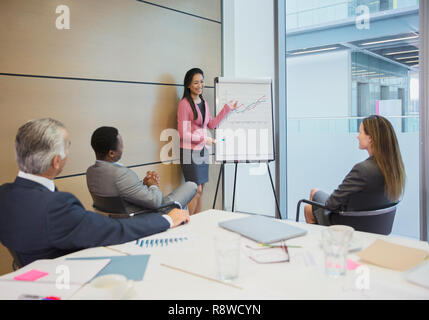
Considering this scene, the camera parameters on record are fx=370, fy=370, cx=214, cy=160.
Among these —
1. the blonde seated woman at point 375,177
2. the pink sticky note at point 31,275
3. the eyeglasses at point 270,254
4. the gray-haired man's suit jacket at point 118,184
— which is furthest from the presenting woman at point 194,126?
the pink sticky note at point 31,275

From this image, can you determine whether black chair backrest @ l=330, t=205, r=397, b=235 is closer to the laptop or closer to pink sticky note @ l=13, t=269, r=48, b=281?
the laptop

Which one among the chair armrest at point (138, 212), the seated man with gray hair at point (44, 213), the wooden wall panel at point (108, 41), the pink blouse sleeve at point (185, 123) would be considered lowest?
the chair armrest at point (138, 212)

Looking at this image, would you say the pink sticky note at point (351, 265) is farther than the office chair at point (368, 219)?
No

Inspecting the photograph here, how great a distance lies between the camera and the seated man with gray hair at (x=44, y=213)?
1.42 metres

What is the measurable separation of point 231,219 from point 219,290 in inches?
30.9

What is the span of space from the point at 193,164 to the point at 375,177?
2.12 metres

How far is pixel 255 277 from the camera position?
4.05 ft

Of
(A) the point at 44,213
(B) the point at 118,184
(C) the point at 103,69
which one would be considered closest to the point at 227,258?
(A) the point at 44,213

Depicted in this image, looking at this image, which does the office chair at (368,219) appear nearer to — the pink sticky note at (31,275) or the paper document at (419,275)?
the paper document at (419,275)

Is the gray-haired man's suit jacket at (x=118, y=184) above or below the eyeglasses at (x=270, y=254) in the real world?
above

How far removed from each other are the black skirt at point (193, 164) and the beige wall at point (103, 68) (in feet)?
0.46

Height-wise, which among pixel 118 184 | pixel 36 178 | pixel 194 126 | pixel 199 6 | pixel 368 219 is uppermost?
Result: pixel 199 6

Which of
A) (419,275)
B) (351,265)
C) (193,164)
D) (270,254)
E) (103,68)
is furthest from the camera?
(193,164)

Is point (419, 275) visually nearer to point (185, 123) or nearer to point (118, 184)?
point (118, 184)
